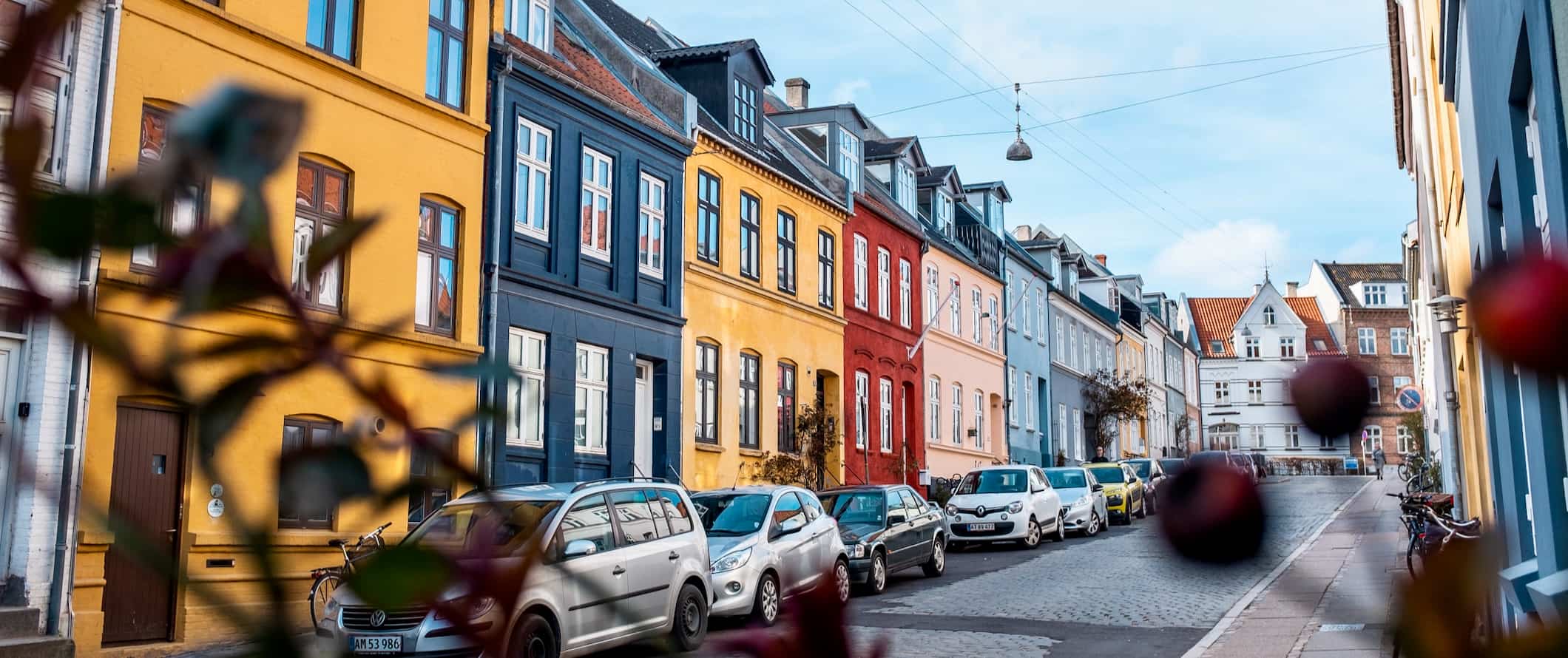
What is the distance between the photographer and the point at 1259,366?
0.75m

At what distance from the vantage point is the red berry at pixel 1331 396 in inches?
22.3

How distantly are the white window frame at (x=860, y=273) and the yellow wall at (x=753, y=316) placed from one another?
838mm

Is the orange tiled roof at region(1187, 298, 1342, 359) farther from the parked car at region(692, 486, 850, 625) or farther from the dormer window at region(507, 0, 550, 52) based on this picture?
the dormer window at region(507, 0, 550, 52)

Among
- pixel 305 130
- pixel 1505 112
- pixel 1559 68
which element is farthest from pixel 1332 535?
pixel 1505 112

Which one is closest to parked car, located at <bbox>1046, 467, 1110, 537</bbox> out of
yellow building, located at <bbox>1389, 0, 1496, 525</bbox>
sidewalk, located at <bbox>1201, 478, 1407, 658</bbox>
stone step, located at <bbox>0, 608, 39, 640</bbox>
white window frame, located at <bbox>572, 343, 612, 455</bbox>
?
yellow building, located at <bbox>1389, 0, 1496, 525</bbox>

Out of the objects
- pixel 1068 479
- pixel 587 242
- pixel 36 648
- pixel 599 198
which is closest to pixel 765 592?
pixel 36 648

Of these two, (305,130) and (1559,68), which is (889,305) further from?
(305,130)

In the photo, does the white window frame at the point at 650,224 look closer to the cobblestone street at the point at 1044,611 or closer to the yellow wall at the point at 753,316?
the yellow wall at the point at 753,316

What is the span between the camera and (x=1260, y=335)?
1017 mm

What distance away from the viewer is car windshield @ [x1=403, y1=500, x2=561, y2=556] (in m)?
0.49

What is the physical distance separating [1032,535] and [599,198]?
1083cm

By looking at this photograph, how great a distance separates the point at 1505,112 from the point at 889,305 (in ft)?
84.1

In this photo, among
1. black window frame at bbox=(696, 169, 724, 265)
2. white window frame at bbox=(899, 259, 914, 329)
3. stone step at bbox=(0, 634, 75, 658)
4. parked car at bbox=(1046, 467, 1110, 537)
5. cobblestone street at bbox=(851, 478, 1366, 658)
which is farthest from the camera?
white window frame at bbox=(899, 259, 914, 329)

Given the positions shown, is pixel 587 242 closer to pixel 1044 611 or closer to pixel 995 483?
pixel 1044 611
